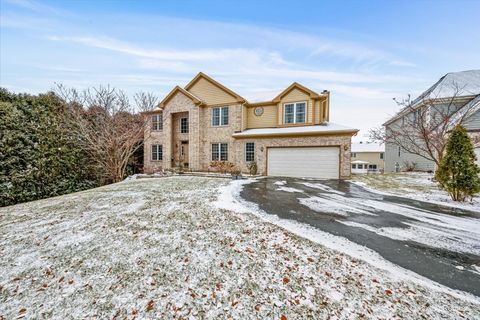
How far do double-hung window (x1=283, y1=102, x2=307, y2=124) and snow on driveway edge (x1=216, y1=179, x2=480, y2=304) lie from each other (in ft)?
32.9

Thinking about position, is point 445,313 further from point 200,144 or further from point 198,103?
point 198,103

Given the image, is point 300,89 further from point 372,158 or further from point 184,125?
point 372,158

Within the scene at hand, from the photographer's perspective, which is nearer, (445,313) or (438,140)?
(445,313)

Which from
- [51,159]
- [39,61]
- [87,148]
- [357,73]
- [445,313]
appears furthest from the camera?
[357,73]

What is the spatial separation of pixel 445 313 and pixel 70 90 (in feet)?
60.6

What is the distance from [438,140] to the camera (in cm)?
1079

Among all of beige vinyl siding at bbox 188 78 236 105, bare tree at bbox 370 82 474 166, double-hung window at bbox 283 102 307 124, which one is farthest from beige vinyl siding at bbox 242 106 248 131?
bare tree at bbox 370 82 474 166

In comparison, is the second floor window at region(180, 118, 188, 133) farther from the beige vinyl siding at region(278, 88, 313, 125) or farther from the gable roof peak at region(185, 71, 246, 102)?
the beige vinyl siding at region(278, 88, 313, 125)

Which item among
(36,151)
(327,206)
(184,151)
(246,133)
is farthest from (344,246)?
(184,151)

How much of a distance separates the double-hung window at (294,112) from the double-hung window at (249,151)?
3.21m

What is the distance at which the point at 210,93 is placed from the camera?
15.8 metres

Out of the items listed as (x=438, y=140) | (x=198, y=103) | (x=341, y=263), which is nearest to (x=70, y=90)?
(x=198, y=103)

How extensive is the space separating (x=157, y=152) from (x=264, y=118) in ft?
32.9

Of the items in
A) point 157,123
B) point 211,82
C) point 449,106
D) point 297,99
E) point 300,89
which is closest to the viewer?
point 449,106
